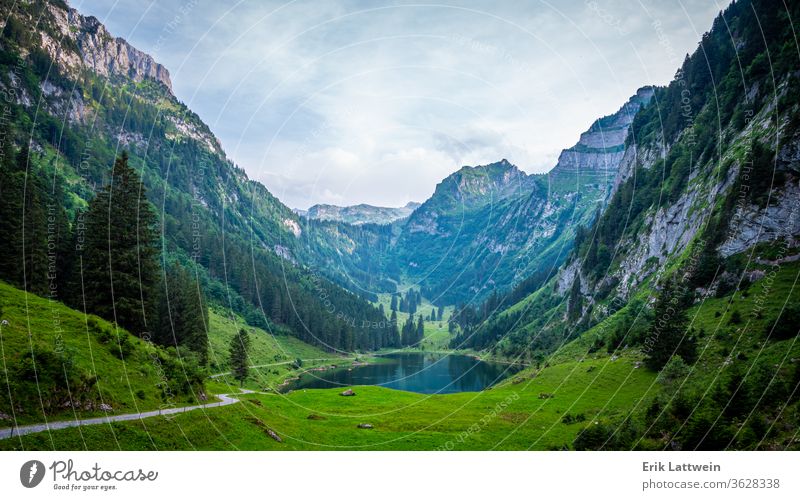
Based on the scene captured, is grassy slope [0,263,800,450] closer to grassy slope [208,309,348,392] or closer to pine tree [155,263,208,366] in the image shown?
pine tree [155,263,208,366]

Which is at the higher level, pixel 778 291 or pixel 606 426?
pixel 778 291

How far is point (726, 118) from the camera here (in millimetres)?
107000

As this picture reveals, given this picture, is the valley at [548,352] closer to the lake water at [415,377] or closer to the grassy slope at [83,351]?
the grassy slope at [83,351]

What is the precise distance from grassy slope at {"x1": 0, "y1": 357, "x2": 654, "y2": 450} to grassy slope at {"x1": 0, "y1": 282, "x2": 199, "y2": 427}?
317 cm

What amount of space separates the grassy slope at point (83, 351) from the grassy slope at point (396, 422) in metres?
3.17

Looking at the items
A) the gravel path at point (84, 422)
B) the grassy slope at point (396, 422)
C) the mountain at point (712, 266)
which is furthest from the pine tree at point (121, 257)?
the mountain at point (712, 266)

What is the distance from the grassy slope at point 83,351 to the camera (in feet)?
100

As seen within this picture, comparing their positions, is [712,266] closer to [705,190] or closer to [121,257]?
[705,190]

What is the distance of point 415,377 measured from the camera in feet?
522

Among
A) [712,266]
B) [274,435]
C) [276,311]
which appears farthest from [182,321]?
[276,311]

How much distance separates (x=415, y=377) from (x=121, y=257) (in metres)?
120

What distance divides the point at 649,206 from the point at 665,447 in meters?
118

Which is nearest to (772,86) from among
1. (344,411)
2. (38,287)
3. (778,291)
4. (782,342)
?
(778,291)
